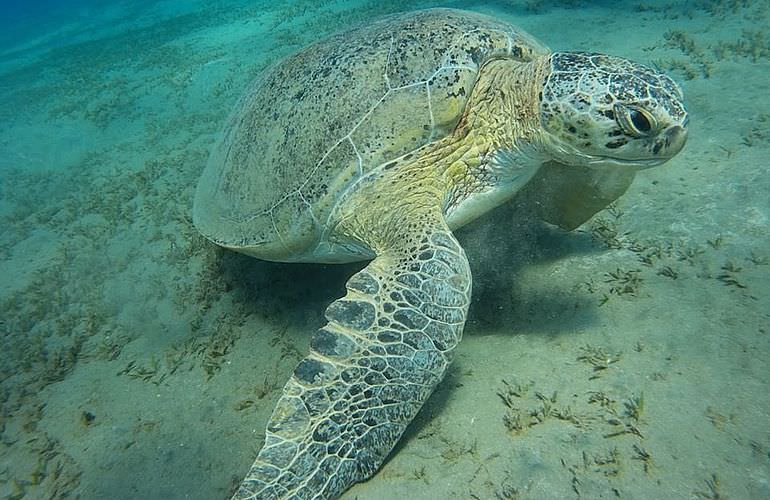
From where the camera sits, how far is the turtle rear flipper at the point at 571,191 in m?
2.67

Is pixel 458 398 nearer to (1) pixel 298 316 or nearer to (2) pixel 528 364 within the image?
(2) pixel 528 364

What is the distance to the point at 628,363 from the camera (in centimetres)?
206

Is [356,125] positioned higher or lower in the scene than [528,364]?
higher

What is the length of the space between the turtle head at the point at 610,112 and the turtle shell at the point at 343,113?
0.57 m

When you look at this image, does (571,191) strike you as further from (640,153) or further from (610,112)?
(610,112)

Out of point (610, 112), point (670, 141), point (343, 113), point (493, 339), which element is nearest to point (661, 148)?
point (670, 141)

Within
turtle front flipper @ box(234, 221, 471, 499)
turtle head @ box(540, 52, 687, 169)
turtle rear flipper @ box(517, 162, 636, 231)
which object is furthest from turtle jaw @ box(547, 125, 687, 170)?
turtle front flipper @ box(234, 221, 471, 499)

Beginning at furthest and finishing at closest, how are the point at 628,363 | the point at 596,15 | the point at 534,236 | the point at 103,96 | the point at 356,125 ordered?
the point at 103,96, the point at 596,15, the point at 534,236, the point at 356,125, the point at 628,363

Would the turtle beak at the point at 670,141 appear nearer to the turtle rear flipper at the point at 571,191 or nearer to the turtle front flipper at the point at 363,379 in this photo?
the turtle rear flipper at the point at 571,191

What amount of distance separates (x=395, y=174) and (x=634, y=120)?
4.05ft

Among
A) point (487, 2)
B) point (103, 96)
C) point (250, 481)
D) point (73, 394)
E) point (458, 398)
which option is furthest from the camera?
point (103, 96)

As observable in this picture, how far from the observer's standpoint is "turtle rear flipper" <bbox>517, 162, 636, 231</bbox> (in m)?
2.67

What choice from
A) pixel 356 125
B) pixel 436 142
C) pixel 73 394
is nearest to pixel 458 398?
pixel 436 142

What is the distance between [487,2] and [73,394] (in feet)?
32.6
